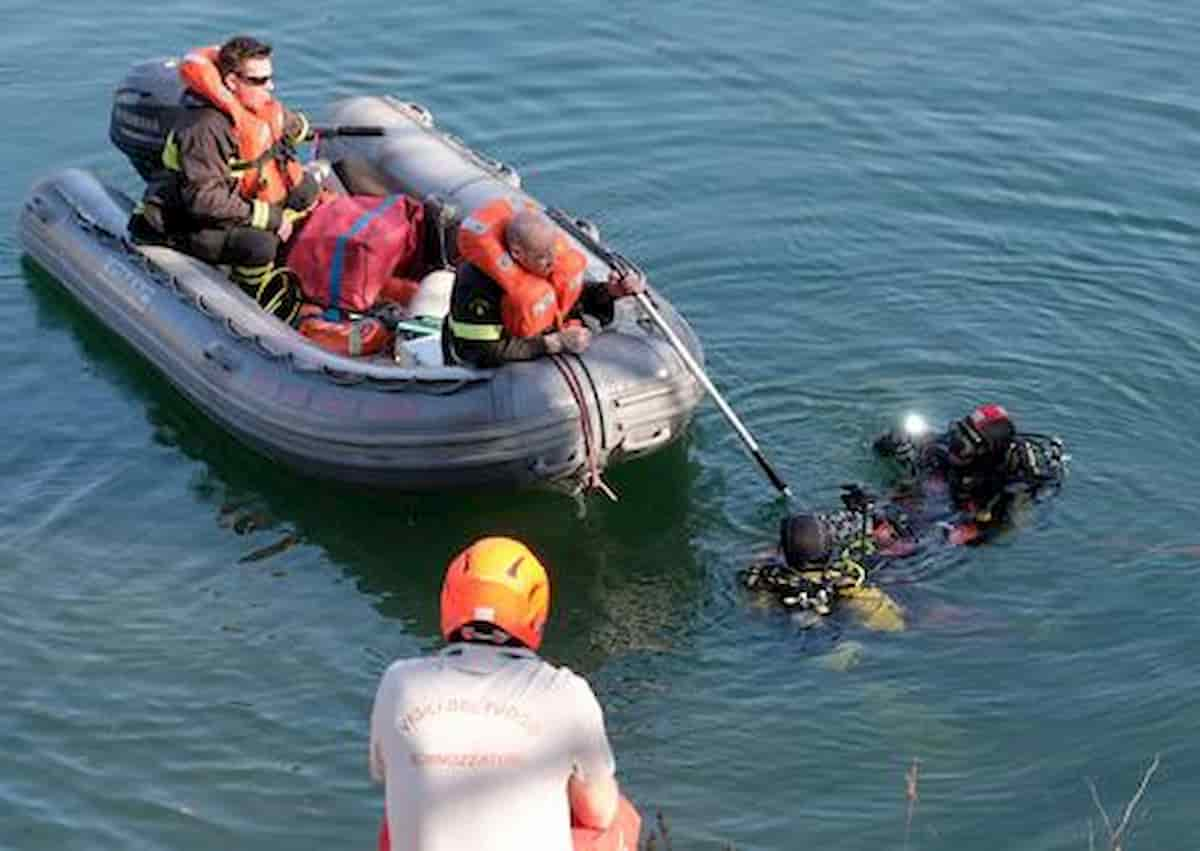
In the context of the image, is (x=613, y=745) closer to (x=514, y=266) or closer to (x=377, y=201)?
(x=514, y=266)

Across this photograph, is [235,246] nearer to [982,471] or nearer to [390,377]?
[390,377]

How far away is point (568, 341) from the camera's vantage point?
31.8 feet

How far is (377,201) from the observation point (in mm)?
11234

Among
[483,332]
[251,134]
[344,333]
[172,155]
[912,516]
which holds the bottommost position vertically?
[912,516]

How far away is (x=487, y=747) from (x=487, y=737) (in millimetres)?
23

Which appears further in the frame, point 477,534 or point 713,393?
point 477,534

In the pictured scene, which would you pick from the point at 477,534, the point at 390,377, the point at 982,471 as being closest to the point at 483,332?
the point at 390,377

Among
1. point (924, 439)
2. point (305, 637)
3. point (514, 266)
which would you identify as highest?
point (514, 266)

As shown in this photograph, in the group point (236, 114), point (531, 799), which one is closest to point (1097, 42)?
point (236, 114)

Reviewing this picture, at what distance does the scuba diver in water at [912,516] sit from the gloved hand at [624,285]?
4.30 ft

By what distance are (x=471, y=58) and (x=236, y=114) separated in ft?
15.2

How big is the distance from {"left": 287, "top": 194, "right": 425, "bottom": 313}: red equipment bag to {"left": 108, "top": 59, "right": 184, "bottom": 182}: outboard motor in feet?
3.50

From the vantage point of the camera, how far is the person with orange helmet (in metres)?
5.01

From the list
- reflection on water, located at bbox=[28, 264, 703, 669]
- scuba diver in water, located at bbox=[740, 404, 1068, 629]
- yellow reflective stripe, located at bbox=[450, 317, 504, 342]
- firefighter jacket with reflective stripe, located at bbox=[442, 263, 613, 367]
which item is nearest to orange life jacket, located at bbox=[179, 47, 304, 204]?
reflection on water, located at bbox=[28, 264, 703, 669]
